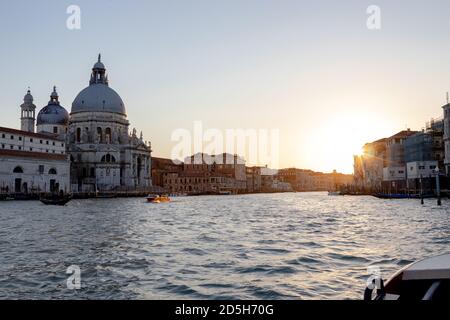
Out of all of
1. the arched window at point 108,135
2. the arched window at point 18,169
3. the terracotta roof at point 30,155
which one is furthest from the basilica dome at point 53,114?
the arched window at point 18,169

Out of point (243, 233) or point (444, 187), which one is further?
point (444, 187)

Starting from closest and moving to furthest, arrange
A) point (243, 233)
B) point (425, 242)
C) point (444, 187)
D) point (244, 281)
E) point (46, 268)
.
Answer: point (244, 281) → point (46, 268) → point (425, 242) → point (243, 233) → point (444, 187)

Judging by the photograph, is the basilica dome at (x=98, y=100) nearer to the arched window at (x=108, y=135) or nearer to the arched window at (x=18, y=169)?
the arched window at (x=108, y=135)

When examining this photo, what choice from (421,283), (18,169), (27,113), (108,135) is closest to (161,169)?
(108,135)

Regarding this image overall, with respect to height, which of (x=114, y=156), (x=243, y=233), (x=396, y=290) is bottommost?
(x=243, y=233)

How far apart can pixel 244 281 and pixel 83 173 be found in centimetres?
9250

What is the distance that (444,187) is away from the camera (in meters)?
63.1

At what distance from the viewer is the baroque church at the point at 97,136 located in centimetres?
9575

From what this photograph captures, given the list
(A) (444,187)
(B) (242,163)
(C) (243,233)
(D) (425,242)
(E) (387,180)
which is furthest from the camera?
(B) (242,163)

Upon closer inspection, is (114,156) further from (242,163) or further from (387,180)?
(242,163)

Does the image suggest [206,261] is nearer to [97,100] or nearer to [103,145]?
[103,145]

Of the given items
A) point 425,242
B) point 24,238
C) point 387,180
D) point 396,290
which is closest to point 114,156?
point 387,180

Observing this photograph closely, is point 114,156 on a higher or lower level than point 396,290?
higher
